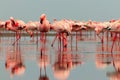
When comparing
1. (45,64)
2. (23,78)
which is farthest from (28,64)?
(23,78)

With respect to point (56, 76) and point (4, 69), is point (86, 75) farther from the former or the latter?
point (4, 69)

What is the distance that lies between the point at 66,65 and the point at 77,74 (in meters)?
2.00

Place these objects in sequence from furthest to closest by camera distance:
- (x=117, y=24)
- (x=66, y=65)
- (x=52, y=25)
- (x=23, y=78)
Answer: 1. (x=52, y=25)
2. (x=117, y=24)
3. (x=66, y=65)
4. (x=23, y=78)

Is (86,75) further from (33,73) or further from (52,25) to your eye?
(52,25)

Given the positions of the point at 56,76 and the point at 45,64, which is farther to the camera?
the point at 45,64

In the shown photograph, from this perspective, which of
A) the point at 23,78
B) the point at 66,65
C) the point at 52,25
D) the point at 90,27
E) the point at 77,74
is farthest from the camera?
the point at 90,27

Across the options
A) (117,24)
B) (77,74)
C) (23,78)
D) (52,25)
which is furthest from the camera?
(52,25)

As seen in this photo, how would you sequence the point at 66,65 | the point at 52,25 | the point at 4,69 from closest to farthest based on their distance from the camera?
the point at 4,69, the point at 66,65, the point at 52,25

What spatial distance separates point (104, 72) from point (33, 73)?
5.41 ft

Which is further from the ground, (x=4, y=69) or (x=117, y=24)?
(x=117, y=24)

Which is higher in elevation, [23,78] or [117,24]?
[117,24]

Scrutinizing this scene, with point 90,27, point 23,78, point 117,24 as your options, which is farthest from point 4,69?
point 90,27

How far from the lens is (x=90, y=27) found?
117ft

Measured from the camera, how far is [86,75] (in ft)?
33.6
